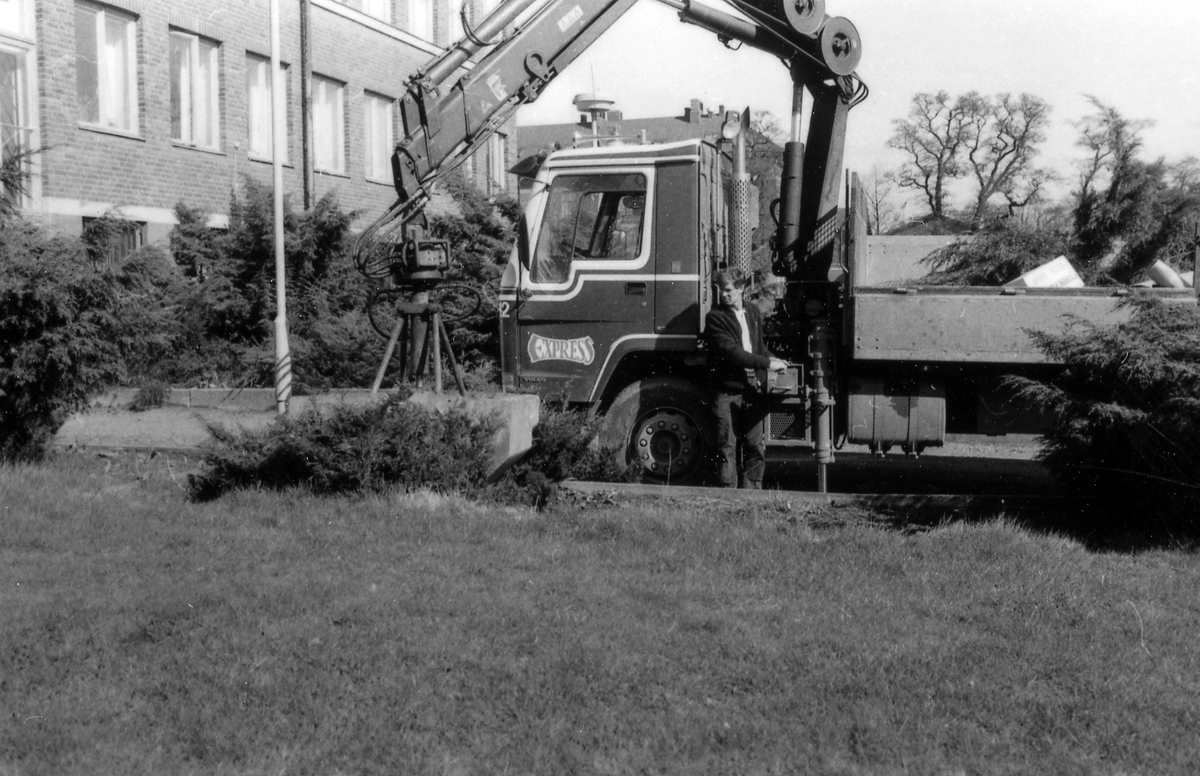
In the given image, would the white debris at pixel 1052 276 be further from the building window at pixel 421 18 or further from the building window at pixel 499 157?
the building window at pixel 499 157

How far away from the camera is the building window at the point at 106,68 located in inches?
696

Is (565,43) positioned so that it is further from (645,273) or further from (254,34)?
(254,34)

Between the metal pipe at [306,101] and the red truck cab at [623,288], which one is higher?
the metal pipe at [306,101]

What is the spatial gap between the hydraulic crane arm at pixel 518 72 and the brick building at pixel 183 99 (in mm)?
5381

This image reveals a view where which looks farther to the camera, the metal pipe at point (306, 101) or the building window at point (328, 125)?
the building window at point (328, 125)

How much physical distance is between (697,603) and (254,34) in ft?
59.6

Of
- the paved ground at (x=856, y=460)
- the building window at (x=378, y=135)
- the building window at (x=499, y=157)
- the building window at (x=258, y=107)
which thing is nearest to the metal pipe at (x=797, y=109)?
the paved ground at (x=856, y=460)

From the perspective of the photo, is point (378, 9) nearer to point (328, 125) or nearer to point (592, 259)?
point (328, 125)

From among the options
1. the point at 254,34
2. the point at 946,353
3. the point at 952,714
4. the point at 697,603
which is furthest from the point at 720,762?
the point at 254,34

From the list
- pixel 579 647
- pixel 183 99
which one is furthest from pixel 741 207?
pixel 183 99

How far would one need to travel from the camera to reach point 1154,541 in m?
7.09

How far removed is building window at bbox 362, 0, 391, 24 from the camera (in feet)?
83.2

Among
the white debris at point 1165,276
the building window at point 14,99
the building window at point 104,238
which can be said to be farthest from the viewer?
the building window at point 14,99

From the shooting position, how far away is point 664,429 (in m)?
9.73
